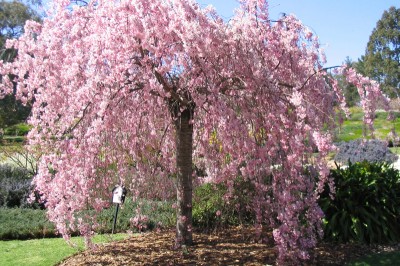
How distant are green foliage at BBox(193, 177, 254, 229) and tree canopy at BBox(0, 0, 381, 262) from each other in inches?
35.7

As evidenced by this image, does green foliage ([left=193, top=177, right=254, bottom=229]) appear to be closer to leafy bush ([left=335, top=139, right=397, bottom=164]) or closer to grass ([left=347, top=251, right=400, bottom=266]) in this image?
grass ([left=347, top=251, right=400, bottom=266])

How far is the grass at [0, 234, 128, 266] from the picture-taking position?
5664mm

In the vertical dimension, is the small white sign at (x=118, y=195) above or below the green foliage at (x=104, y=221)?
above

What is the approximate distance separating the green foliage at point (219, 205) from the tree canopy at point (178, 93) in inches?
35.7

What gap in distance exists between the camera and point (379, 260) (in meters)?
5.39

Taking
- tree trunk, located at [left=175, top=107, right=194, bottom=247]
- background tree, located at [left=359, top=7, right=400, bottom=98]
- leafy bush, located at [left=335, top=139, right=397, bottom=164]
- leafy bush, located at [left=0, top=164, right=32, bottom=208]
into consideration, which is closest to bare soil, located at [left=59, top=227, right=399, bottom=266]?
tree trunk, located at [left=175, top=107, right=194, bottom=247]

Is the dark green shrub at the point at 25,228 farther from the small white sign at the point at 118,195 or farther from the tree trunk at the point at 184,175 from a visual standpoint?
the tree trunk at the point at 184,175

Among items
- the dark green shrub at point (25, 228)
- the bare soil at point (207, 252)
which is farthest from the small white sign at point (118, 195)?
the dark green shrub at point (25, 228)

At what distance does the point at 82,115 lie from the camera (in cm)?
414

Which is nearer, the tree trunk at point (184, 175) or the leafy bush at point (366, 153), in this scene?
the tree trunk at point (184, 175)

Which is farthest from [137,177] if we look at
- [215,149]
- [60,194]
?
[60,194]

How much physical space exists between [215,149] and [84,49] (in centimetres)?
206

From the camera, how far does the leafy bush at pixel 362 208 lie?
6125 millimetres

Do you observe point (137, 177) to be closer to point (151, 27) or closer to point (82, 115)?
point (82, 115)
